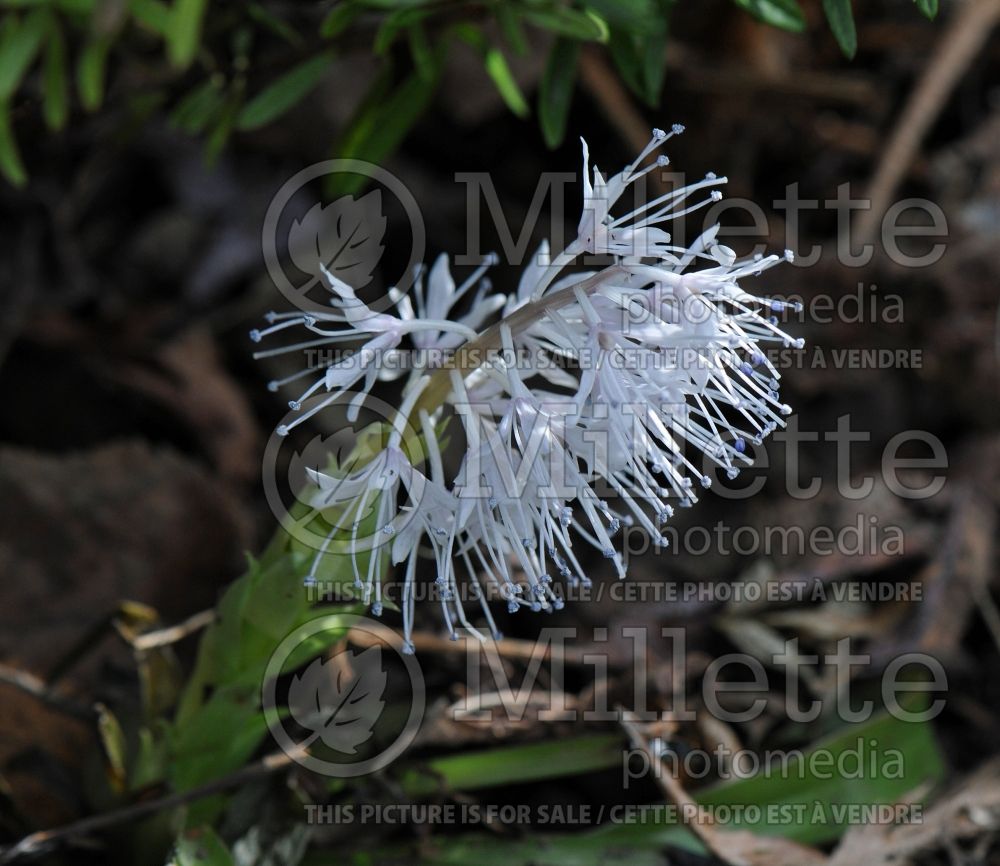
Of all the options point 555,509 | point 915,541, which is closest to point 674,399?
point 555,509

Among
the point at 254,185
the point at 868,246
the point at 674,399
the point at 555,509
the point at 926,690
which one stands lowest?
the point at 926,690

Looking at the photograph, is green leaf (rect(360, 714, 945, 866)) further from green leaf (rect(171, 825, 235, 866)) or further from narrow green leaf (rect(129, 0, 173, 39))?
narrow green leaf (rect(129, 0, 173, 39))

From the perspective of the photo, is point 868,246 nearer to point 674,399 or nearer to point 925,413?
point 925,413

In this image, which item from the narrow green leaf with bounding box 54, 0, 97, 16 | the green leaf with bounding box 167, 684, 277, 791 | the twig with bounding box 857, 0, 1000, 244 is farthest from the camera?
the twig with bounding box 857, 0, 1000, 244

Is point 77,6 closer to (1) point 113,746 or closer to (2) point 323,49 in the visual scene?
(2) point 323,49

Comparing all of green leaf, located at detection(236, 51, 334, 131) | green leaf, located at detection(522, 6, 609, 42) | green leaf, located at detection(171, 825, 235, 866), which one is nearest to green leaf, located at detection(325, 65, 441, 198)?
green leaf, located at detection(236, 51, 334, 131)
